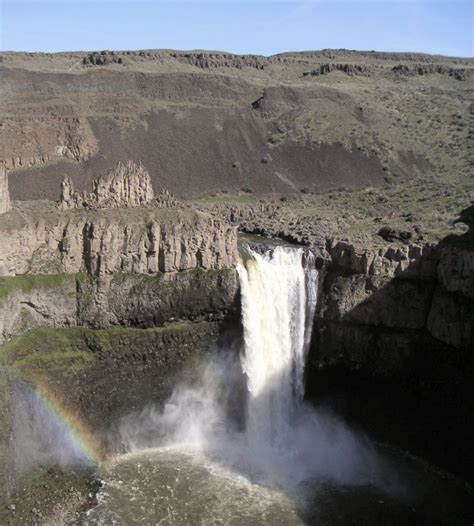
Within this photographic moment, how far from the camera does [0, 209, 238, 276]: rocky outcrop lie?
123ft

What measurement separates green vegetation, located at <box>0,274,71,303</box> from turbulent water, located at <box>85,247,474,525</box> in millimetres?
9316

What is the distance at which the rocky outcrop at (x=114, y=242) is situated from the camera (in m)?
37.6

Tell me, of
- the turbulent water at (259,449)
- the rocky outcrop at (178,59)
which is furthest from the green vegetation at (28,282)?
the rocky outcrop at (178,59)

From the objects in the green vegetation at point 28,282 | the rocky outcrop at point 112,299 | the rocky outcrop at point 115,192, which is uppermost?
the rocky outcrop at point 115,192

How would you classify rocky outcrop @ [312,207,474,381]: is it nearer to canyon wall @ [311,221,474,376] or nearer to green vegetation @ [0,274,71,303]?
canyon wall @ [311,221,474,376]

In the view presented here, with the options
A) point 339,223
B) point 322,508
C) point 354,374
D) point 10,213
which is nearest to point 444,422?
point 354,374

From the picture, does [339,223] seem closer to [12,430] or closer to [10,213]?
[10,213]

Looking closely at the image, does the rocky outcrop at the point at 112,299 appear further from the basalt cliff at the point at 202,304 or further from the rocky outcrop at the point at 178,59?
the rocky outcrop at the point at 178,59

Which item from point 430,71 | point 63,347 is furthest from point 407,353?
point 430,71

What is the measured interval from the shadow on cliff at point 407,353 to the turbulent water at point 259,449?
1.28m

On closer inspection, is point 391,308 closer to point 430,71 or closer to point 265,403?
point 265,403

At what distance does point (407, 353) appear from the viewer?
4103 centimetres

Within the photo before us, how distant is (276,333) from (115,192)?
1367 centimetres

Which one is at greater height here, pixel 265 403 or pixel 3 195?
pixel 3 195
